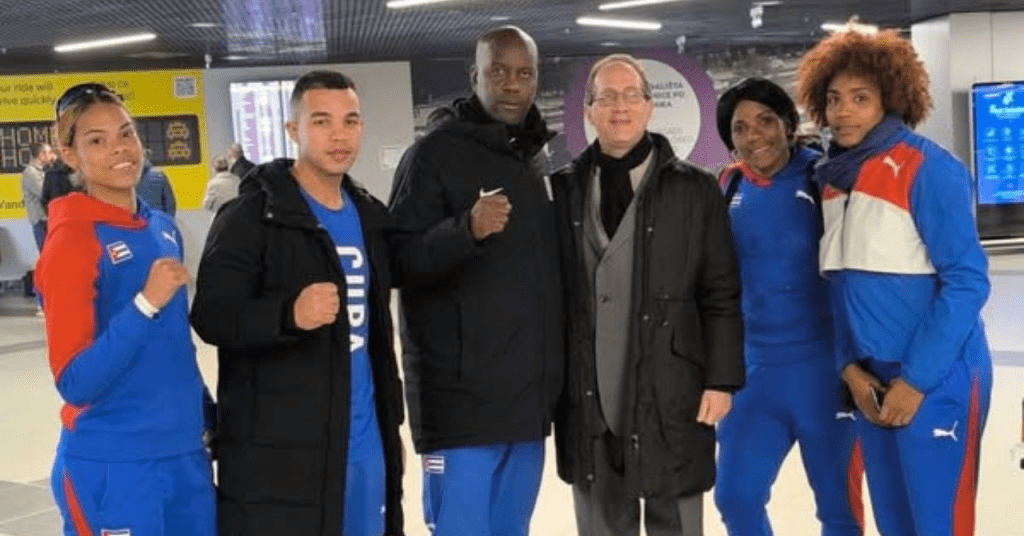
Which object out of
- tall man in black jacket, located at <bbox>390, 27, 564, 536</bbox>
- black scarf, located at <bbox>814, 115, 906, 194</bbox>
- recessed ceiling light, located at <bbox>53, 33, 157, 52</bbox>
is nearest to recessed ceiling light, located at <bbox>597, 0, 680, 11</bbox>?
recessed ceiling light, located at <bbox>53, 33, 157, 52</bbox>

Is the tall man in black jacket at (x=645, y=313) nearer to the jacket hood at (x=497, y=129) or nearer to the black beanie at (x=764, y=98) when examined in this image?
the jacket hood at (x=497, y=129)

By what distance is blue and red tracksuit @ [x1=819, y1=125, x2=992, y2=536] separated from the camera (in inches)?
107

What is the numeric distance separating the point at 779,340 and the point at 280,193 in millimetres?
1405

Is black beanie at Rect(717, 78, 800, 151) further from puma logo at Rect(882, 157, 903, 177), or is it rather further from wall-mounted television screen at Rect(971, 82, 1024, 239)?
wall-mounted television screen at Rect(971, 82, 1024, 239)

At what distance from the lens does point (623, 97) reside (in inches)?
117

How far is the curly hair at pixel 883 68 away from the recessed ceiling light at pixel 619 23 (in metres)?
9.91

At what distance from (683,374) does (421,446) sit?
0.71 meters

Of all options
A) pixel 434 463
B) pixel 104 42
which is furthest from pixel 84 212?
pixel 104 42

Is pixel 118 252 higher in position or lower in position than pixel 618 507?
higher

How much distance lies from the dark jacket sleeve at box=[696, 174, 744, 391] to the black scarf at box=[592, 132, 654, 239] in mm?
167

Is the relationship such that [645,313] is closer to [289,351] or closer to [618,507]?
[618,507]

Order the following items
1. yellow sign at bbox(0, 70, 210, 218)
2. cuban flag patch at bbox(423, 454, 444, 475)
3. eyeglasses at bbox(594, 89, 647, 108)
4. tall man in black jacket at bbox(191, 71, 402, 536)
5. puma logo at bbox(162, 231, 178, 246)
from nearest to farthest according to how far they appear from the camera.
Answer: tall man in black jacket at bbox(191, 71, 402, 536)
puma logo at bbox(162, 231, 178, 246)
eyeglasses at bbox(594, 89, 647, 108)
cuban flag patch at bbox(423, 454, 444, 475)
yellow sign at bbox(0, 70, 210, 218)

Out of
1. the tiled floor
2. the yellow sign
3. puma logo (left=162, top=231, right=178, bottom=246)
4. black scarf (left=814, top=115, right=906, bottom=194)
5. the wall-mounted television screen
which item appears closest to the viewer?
puma logo (left=162, top=231, right=178, bottom=246)

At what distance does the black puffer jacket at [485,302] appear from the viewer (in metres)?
3.01
